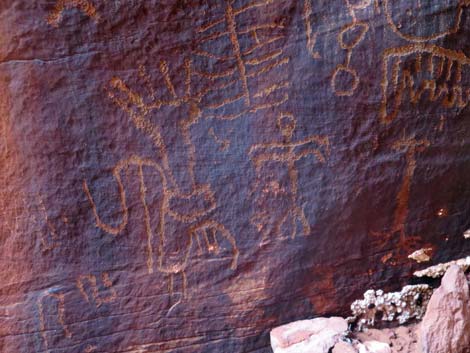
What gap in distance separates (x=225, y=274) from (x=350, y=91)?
78 centimetres

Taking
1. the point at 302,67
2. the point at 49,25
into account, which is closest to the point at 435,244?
the point at 302,67

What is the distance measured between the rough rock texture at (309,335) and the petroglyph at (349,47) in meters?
0.82

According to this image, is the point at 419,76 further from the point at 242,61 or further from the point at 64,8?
the point at 64,8

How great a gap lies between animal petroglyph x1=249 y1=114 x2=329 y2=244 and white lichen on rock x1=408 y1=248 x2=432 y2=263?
44cm

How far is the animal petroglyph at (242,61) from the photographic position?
184cm

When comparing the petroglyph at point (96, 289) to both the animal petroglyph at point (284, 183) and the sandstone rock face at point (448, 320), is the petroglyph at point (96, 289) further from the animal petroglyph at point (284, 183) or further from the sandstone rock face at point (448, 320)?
the sandstone rock face at point (448, 320)

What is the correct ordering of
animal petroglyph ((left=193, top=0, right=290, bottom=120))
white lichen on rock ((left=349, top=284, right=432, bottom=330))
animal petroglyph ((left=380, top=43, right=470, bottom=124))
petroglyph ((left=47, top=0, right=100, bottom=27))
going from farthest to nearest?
white lichen on rock ((left=349, top=284, right=432, bottom=330)), animal petroglyph ((left=380, top=43, right=470, bottom=124)), animal petroglyph ((left=193, top=0, right=290, bottom=120)), petroglyph ((left=47, top=0, right=100, bottom=27))

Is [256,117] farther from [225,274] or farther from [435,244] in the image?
[435,244]

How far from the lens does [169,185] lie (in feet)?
6.23

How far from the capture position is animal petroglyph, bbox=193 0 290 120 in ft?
6.03

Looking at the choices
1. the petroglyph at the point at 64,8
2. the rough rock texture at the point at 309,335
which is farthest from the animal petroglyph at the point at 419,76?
the petroglyph at the point at 64,8

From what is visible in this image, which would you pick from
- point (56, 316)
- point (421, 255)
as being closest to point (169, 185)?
point (56, 316)

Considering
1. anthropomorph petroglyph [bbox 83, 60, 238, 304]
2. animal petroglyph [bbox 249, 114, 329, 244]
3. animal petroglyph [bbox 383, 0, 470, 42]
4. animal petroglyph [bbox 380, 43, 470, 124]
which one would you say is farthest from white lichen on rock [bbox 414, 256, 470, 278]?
animal petroglyph [bbox 383, 0, 470, 42]

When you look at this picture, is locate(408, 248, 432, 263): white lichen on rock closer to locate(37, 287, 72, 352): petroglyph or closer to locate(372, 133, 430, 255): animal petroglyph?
locate(372, 133, 430, 255): animal petroglyph
